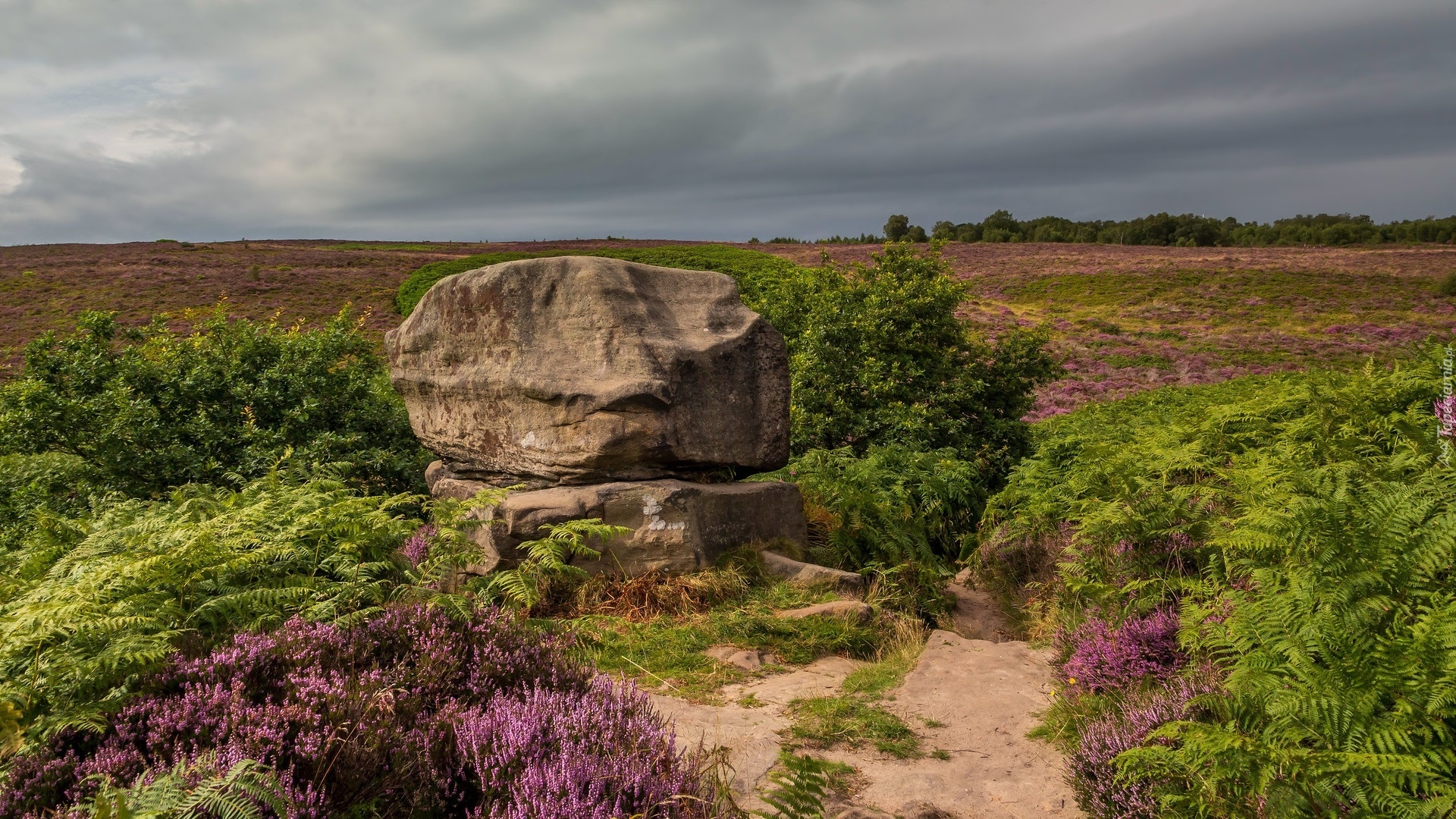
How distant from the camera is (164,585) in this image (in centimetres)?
423

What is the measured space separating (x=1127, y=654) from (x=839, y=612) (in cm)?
233

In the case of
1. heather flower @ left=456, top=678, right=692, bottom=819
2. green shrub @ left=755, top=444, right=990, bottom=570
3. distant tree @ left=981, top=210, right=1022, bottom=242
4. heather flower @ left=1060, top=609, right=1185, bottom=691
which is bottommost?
green shrub @ left=755, top=444, right=990, bottom=570

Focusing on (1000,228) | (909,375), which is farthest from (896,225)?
(909,375)

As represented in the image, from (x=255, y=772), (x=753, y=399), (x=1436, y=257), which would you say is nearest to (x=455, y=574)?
(x=753, y=399)

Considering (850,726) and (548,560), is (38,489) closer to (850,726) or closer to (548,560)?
(548,560)

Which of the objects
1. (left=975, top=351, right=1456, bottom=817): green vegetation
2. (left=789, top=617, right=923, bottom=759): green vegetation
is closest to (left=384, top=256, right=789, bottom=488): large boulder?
(left=789, top=617, right=923, bottom=759): green vegetation

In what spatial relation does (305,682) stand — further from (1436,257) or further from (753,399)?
(1436,257)

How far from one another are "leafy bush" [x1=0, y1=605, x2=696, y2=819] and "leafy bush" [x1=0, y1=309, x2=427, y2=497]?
264 inches

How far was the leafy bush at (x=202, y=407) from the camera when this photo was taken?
9.66m

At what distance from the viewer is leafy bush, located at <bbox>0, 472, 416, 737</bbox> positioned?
10.8 ft

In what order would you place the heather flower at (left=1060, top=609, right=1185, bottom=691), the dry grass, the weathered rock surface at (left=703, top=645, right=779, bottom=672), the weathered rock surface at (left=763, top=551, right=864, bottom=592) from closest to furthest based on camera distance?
the heather flower at (left=1060, top=609, right=1185, bottom=691) → the weathered rock surface at (left=703, top=645, right=779, bottom=672) → the dry grass → the weathered rock surface at (left=763, top=551, right=864, bottom=592)

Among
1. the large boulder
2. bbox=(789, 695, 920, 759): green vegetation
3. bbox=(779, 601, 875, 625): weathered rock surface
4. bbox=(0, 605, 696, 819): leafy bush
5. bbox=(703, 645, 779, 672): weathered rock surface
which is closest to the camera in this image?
bbox=(0, 605, 696, 819): leafy bush

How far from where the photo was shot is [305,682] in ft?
10.9

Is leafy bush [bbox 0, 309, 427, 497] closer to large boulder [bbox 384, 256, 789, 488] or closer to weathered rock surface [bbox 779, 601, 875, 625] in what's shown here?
large boulder [bbox 384, 256, 789, 488]
